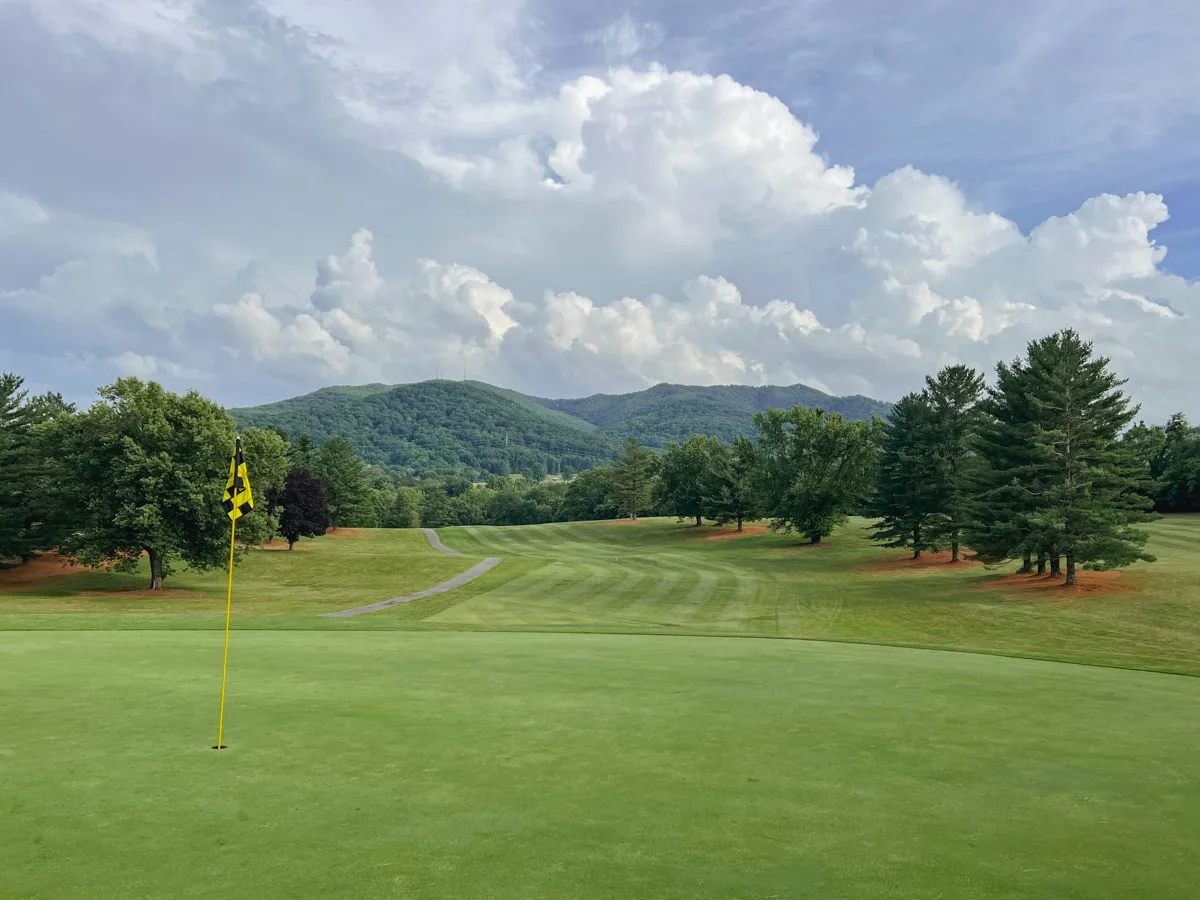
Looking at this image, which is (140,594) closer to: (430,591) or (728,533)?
(430,591)

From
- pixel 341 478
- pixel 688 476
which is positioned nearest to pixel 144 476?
pixel 341 478

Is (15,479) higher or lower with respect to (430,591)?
higher

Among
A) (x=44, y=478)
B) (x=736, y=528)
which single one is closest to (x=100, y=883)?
(x=44, y=478)

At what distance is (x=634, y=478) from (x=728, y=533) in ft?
72.2

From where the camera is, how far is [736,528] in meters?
→ 81.4

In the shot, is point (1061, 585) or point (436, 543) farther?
point (436, 543)

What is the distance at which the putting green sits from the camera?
5113 millimetres

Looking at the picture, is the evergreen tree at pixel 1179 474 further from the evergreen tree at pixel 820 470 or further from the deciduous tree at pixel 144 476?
the deciduous tree at pixel 144 476

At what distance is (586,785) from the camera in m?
6.94

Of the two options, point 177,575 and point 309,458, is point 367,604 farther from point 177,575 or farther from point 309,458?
point 309,458

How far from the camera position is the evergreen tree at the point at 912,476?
4884 cm

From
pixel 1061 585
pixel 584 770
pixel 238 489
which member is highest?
pixel 238 489

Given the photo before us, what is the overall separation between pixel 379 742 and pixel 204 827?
2551mm

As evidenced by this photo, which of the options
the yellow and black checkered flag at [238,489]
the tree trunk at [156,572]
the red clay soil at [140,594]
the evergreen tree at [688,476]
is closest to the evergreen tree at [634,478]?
the evergreen tree at [688,476]
